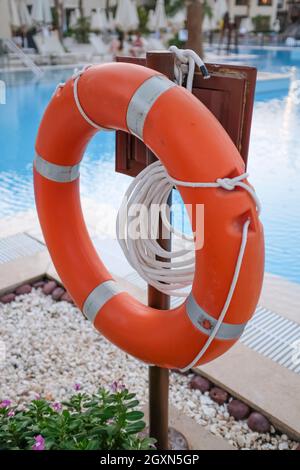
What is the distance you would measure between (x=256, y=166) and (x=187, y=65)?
4179mm

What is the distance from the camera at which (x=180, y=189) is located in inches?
42.4

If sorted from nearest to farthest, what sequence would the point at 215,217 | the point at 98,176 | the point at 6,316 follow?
1. the point at 215,217
2. the point at 6,316
3. the point at 98,176

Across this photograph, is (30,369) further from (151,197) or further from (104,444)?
(151,197)

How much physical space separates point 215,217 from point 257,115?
6.90m

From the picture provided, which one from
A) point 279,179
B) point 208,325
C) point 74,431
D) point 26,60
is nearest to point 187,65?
point 208,325

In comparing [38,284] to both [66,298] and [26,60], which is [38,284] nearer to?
[66,298]

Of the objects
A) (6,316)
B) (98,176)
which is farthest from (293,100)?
(6,316)

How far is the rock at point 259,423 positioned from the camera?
1651 mm

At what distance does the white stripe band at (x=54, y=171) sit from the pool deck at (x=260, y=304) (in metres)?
0.98

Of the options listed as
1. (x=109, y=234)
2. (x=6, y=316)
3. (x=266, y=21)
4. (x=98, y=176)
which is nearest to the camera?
(x=6, y=316)

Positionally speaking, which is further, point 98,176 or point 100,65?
point 98,176

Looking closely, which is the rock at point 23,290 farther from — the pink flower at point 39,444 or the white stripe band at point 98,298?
the pink flower at point 39,444

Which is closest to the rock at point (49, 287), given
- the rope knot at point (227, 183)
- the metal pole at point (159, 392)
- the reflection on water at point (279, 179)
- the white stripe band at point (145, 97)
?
the metal pole at point (159, 392)

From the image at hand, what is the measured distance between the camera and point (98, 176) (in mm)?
4879
